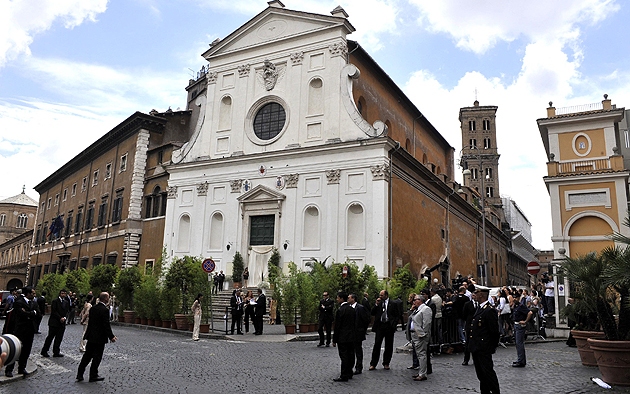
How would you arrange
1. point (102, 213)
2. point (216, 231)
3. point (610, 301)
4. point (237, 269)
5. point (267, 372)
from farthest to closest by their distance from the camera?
point (102, 213), point (216, 231), point (237, 269), point (267, 372), point (610, 301)

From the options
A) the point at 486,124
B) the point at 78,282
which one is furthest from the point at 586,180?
the point at 486,124

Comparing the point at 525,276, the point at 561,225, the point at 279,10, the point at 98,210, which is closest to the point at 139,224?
the point at 98,210

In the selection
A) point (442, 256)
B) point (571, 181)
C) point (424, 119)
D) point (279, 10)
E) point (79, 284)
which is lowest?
point (79, 284)

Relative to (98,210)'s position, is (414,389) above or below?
below

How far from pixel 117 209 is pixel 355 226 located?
1930 cm

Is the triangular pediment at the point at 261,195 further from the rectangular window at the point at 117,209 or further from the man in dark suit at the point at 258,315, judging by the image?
the rectangular window at the point at 117,209

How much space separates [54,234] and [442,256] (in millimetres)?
35856

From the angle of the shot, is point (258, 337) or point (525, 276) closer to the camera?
point (258, 337)

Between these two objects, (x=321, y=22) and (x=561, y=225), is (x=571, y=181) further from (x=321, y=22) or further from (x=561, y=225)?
(x=321, y=22)

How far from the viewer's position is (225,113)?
3188cm

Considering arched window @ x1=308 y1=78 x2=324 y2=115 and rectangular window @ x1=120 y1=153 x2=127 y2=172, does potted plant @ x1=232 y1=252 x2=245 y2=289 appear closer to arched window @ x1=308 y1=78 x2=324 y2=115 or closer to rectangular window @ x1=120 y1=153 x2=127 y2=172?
arched window @ x1=308 y1=78 x2=324 y2=115

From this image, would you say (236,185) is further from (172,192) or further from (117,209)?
(117,209)

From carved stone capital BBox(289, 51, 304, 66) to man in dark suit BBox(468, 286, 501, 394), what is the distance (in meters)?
23.3

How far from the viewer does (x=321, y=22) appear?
1128 inches
